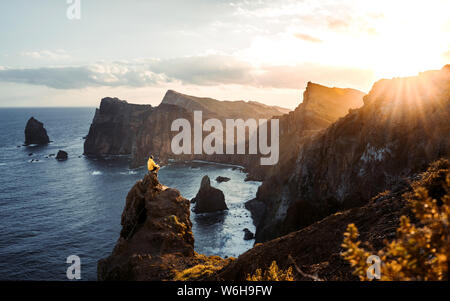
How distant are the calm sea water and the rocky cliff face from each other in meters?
19.3

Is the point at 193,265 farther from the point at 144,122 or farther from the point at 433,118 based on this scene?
the point at 144,122

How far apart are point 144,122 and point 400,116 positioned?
16582 cm

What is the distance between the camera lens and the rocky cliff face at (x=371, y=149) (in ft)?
107

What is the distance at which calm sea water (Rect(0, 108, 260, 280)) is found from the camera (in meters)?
55.2

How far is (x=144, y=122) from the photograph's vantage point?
183375 millimetres

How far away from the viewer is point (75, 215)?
7575 centimetres

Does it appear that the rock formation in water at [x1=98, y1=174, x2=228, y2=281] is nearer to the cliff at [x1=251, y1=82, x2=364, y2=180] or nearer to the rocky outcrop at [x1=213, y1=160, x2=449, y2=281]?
the rocky outcrop at [x1=213, y1=160, x2=449, y2=281]

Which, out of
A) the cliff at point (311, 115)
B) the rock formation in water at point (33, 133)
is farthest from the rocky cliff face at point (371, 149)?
the rock formation in water at point (33, 133)

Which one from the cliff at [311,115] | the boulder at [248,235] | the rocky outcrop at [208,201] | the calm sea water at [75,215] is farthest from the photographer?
the cliff at [311,115]

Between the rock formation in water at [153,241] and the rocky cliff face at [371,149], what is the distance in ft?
76.3

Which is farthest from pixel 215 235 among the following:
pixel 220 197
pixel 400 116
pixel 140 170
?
pixel 140 170

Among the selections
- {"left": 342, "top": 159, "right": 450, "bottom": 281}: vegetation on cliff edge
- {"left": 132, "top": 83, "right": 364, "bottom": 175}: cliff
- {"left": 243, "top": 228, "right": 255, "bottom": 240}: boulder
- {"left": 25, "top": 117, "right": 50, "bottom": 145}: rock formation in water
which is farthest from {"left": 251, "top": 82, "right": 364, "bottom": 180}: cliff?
{"left": 25, "top": 117, "right": 50, "bottom": 145}: rock formation in water

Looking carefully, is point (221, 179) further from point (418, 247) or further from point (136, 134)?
point (418, 247)

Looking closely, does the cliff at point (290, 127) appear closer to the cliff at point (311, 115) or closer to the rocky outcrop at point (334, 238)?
the cliff at point (311, 115)
